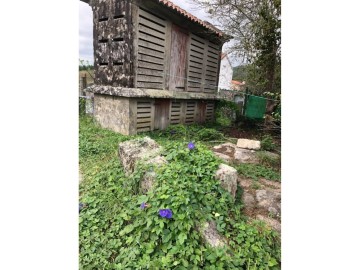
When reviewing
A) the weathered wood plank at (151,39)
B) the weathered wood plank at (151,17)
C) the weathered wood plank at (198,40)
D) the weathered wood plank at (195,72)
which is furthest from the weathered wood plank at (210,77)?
the weathered wood plank at (151,17)

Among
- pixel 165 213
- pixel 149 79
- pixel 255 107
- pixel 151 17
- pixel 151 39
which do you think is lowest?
pixel 165 213

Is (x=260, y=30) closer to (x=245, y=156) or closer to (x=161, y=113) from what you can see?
(x=245, y=156)

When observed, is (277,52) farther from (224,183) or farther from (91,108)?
(91,108)

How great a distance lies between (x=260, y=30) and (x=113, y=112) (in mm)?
3253

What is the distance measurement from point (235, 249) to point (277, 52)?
2.15m

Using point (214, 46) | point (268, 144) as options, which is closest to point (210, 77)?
point (214, 46)

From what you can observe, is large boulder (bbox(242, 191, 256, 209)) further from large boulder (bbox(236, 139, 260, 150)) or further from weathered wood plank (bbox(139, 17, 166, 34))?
weathered wood plank (bbox(139, 17, 166, 34))

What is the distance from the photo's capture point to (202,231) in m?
1.67

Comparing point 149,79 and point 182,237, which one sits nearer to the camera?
point 182,237

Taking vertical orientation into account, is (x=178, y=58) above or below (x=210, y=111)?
above

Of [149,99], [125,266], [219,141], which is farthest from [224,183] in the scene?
[149,99]

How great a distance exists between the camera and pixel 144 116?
195 inches

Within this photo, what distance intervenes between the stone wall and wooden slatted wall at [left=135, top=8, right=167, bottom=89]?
57cm

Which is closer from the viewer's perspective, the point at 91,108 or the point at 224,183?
the point at 224,183
